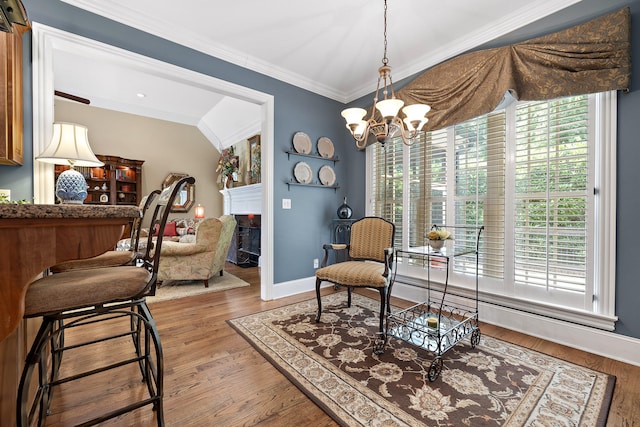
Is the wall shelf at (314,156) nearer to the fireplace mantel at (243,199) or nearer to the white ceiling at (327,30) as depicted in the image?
the white ceiling at (327,30)

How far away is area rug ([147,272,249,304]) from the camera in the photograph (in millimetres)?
3388

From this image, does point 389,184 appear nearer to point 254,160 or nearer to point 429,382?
point 429,382

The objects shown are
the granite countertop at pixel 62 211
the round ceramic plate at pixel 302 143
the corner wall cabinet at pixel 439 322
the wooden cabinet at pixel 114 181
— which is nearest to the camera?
the granite countertop at pixel 62 211

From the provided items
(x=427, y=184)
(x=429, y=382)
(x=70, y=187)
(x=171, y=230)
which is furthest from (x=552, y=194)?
(x=171, y=230)

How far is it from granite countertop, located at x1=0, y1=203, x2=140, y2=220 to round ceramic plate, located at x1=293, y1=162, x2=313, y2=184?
106 inches

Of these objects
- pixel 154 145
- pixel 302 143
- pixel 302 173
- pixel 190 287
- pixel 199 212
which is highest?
pixel 154 145

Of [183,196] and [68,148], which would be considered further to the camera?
[183,196]

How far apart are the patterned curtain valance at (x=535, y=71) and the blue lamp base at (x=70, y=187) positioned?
9.54 ft

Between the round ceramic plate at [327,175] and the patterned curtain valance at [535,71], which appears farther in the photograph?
the round ceramic plate at [327,175]

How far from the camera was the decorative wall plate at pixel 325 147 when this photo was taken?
374 cm

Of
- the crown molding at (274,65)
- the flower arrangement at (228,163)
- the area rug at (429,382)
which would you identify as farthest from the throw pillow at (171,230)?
the area rug at (429,382)

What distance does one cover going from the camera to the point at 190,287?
Result: 379cm

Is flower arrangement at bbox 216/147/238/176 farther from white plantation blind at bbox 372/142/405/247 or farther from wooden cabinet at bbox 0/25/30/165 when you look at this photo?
wooden cabinet at bbox 0/25/30/165

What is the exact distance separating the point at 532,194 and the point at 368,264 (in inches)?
60.2
